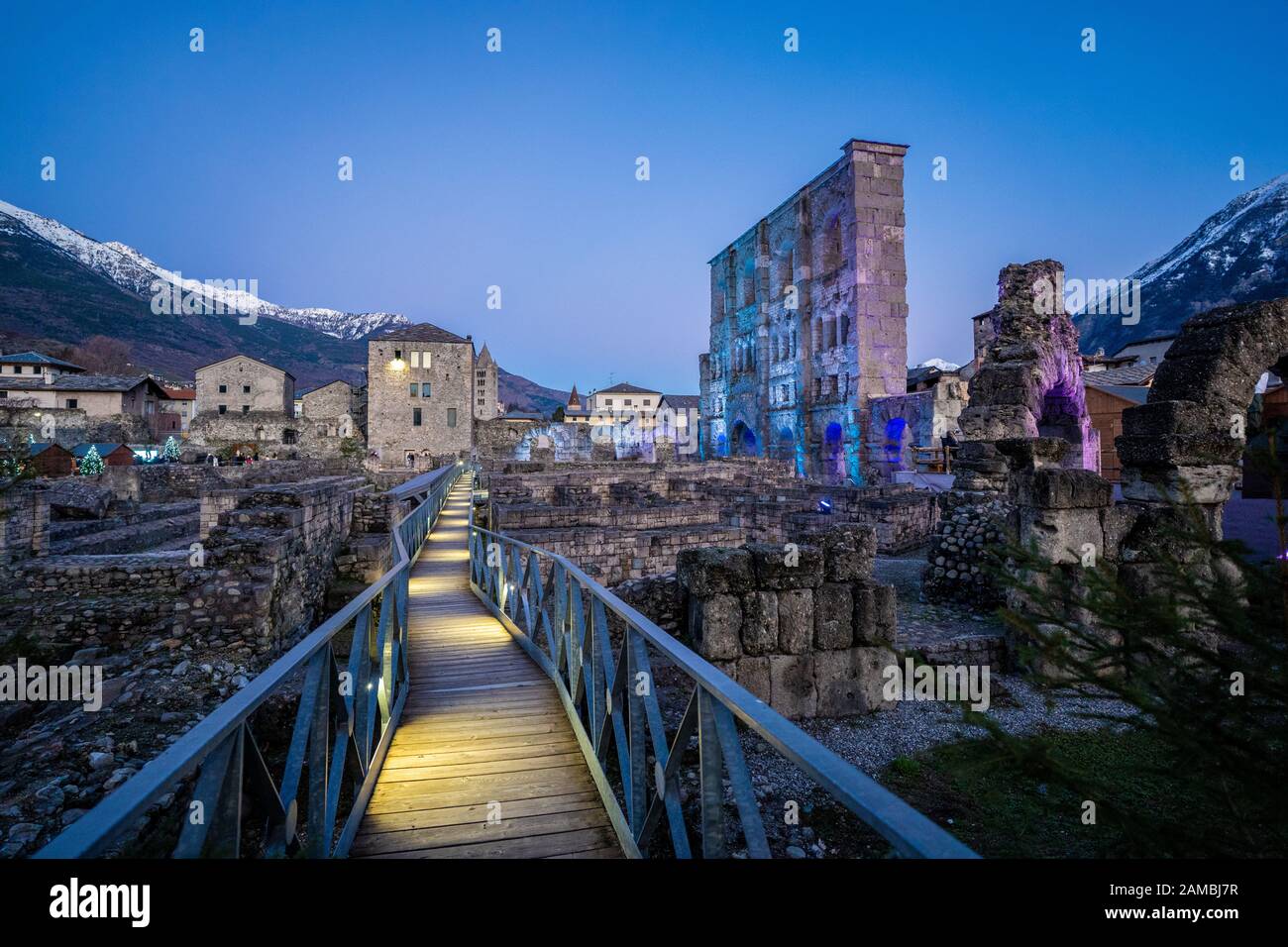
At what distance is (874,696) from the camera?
19.6 feet

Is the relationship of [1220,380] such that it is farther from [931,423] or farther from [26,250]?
[26,250]

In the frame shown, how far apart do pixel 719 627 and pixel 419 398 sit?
4646cm

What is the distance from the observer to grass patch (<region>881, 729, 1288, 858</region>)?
5.07ft

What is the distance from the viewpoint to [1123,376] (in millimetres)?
24016

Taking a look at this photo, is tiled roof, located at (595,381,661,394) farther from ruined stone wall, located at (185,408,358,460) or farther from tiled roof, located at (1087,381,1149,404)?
tiled roof, located at (1087,381,1149,404)

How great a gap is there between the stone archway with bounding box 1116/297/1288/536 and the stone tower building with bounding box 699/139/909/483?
19568 mm

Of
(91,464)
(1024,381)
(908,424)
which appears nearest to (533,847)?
(1024,381)

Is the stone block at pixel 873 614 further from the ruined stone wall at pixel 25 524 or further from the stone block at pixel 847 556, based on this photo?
the ruined stone wall at pixel 25 524

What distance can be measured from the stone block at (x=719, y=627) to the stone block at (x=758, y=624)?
0.07 metres

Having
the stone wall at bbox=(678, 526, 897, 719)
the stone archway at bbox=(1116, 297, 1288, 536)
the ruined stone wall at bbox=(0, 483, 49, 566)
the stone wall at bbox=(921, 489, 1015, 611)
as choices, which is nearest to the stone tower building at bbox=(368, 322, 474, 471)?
the ruined stone wall at bbox=(0, 483, 49, 566)
